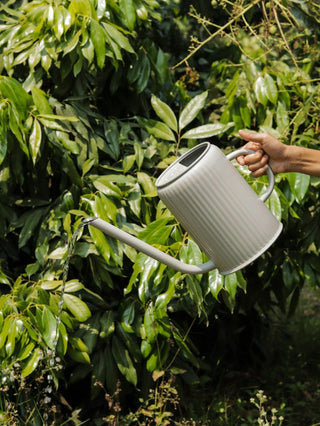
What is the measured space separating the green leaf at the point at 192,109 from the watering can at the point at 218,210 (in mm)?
716

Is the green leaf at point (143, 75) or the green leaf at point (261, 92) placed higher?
the green leaf at point (143, 75)

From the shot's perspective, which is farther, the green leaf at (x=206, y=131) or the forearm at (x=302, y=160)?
the green leaf at (x=206, y=131)

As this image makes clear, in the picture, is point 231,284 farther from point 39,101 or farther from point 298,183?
point 39,101

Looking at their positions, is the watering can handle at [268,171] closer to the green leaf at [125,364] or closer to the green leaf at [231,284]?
the green leaf at [231,284]

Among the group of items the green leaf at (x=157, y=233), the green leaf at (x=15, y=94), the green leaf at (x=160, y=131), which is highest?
the green leaf at (x=15, y=94)

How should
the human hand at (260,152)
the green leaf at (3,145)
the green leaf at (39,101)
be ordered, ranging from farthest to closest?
the green leaf at (39,101) → the green leaf at (3,145) → the human hand at (260,152)

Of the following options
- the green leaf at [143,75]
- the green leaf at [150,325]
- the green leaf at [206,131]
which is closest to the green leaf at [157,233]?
the green leaf at [150,325]

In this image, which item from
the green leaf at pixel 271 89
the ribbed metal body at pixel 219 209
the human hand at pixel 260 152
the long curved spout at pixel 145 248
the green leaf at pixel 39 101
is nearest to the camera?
the ribbed metal body at pixel 219 209

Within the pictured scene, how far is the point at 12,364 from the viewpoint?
197 cm

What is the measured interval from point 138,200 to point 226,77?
0.73 metres

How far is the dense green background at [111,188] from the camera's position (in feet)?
6.57

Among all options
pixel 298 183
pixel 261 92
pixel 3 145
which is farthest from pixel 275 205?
pixel 3 145

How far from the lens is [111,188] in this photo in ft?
6.93

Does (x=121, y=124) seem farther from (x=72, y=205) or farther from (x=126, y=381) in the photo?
(x=126, y=381)
